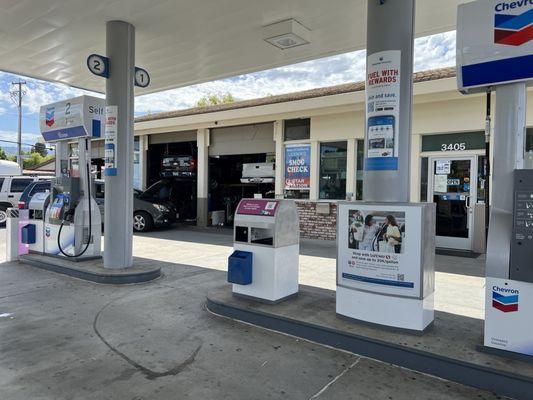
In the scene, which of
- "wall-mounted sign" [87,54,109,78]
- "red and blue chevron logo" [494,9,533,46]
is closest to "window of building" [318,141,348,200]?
"wall-mounted sign" [87,54,109,78]

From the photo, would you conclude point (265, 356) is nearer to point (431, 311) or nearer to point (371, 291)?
point (371, 291)

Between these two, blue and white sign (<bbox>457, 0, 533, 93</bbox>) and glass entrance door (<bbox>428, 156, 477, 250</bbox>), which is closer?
blue and white sign (<bbox>457, 0, 533, 93</bbox>)

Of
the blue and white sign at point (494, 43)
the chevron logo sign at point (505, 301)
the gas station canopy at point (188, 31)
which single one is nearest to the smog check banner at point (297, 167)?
the gas station canopy at point (188, 31)

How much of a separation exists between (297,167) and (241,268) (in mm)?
7294

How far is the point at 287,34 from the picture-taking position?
7004 mm

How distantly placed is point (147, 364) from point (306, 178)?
8625 millimetres

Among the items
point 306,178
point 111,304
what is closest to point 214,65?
point 306,178

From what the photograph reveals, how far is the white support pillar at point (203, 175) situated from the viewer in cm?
1438

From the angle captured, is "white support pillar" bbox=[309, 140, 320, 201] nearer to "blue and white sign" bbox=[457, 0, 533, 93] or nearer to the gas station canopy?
the gas station canopy

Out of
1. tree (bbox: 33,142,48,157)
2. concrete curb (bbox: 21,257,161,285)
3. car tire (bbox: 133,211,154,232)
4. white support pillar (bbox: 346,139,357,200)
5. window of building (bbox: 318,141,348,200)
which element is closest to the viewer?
concrete curb (bbox: 21,257,161,285)

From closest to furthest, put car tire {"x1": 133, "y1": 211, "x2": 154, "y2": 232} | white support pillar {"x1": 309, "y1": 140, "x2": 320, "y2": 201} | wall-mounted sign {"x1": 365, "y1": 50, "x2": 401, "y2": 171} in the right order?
wall-mounted sign {"x1": 365, "y1": 50, "x2": 401, "y2": 171}
white support pillar {"x1": 309, "y1": 140, "x2": 320, "y2": 201}
car tire {"x1": 133, "y1": 211, "x2": 154, "y2": 232}

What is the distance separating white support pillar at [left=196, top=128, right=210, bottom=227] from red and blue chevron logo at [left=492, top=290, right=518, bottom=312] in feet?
38.3

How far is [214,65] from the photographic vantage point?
9070 millimetres

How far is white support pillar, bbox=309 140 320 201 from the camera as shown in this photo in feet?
37.6
